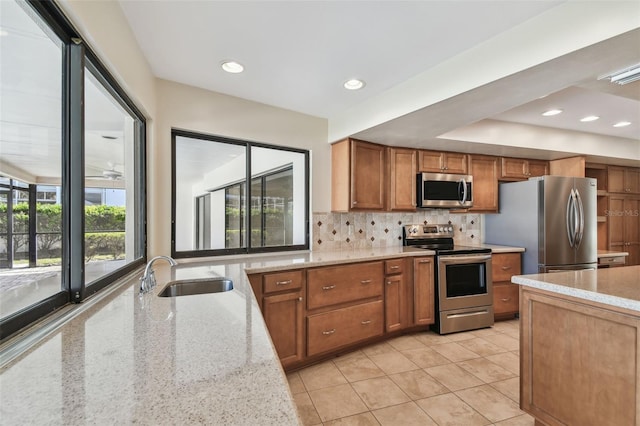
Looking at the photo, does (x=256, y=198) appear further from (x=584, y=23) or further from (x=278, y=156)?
(x=584, y=23)

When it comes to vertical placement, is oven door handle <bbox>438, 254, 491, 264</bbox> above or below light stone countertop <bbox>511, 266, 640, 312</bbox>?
below

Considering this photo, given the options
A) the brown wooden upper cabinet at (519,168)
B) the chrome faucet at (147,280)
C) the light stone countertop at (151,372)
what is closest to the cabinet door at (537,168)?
the brown wooden upper cabinet at (519,168)

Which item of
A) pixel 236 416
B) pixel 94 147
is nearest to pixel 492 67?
pixel 236 416

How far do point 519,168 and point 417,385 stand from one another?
10.9 feet

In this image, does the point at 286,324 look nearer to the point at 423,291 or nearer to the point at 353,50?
the point at 423,291

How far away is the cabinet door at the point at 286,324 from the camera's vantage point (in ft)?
7.78

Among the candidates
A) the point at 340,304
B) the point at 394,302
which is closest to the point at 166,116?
the point at 340,304

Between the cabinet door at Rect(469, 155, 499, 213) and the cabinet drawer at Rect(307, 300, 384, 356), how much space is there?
2.05 m

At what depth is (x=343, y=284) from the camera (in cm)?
277

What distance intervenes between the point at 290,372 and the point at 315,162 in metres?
2.10

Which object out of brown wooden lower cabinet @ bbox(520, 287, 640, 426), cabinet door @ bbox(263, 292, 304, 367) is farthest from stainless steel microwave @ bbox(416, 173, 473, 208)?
cabinet door @ bbox(263, 292, 304, 367)

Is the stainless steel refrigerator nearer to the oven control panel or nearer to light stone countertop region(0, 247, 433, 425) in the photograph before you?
the oven control panel

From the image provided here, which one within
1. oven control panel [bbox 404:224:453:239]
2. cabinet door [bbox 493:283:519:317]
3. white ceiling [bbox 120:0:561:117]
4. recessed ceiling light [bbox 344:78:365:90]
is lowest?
cabinet door [bbox 493:283:519:317]

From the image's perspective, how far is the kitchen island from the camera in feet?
4.62
